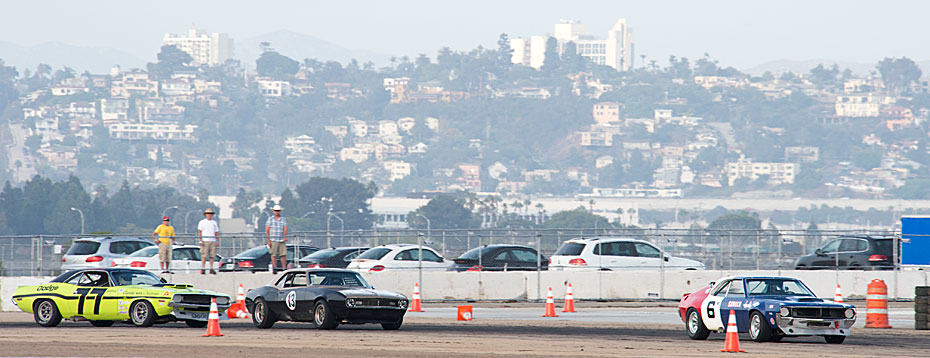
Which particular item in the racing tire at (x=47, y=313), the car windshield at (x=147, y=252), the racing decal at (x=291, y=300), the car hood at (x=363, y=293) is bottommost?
the racing tire at (x=47, y=313)

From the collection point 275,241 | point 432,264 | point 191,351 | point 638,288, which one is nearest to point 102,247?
point 275,241

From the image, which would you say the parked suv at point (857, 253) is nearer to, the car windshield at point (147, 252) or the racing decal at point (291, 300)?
the car windshield at point (147, 252)

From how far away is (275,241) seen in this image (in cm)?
3095

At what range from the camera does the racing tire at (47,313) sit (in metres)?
22.0

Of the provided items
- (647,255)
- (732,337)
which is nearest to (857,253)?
(647,255)

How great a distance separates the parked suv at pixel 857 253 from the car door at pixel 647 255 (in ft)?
15.6

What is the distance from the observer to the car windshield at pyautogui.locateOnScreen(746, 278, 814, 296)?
746 inches

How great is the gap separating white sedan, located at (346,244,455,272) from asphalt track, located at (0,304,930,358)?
1012cm

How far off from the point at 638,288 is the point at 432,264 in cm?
547

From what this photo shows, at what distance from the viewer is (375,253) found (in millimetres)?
34781

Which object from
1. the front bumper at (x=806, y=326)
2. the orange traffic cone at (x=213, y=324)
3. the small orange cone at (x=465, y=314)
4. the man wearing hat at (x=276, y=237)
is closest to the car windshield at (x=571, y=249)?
the man wearing hat at (x=276, y=237)

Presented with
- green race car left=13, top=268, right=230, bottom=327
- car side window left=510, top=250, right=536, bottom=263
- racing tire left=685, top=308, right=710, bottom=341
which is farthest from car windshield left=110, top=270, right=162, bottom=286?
car side window left=510, top=250, right=536, bottom=263

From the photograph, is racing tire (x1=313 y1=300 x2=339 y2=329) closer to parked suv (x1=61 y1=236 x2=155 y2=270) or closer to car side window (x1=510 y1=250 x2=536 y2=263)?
parked suv (x1=61 y1=236 x2=155 y2=270)

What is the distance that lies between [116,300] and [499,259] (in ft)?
49.0
